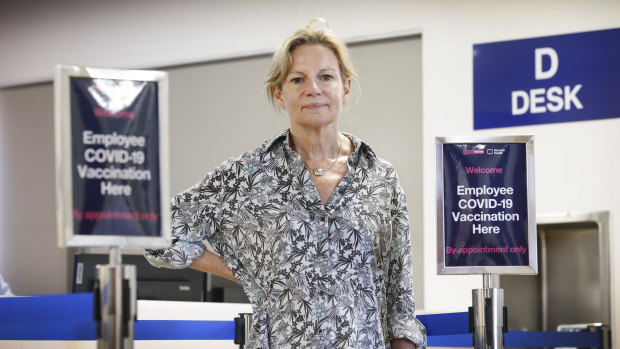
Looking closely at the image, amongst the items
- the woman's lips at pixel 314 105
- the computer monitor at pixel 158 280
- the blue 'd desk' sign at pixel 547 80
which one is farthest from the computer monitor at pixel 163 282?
the blue 'd desk' sign at pixel 547 80

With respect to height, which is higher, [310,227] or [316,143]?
[316,143]

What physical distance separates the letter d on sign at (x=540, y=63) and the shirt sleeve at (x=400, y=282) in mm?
3419

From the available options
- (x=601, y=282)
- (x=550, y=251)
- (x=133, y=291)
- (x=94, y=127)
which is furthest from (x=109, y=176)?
(x=550, y=251)

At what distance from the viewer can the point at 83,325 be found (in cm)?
297

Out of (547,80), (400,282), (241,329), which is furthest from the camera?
(547,80)

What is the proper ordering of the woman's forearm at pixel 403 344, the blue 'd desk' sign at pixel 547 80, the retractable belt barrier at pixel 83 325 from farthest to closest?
the blue 'd desk' sign at pixel 547 80, the retractable belt barrier at pixel 83 325, the woman's forearm at pixel 403 344

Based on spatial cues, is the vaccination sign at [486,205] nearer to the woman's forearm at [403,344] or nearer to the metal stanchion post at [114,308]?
the woman's forearm at [403,344]

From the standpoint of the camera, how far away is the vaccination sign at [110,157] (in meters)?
1.73

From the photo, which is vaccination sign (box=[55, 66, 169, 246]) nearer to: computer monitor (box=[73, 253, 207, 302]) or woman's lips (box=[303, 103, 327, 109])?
woman's lips (box=[303, 103, 327, 109])

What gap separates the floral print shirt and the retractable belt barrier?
1.64 feet

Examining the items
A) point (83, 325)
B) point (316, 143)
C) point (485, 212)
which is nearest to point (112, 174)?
point (316, 143)

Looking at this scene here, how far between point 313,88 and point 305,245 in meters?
0.42

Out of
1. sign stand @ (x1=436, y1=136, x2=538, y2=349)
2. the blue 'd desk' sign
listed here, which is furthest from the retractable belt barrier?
the blue 'd desk' sign

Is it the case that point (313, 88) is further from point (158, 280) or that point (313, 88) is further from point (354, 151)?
point (158, 280)
